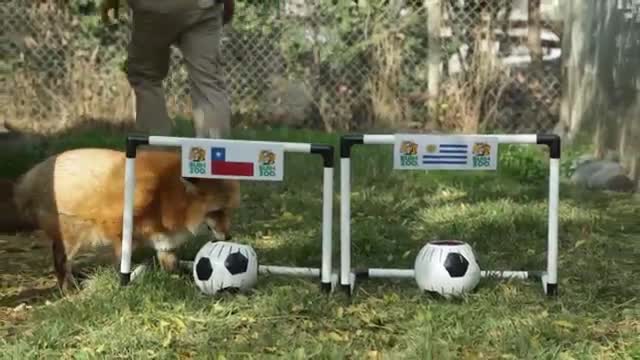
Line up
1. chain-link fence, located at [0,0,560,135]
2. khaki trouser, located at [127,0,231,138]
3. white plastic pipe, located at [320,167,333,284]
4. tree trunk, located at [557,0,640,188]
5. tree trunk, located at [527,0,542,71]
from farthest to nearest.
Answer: tree trunk, located at [527,0,542,71] → chain-link fence, located at [0,0,560,135] → tree trunk, located at [557,0,640,188] → khaki trouser, located at [127,0,231,138] → white plastic pipe, located at [320,167,333,284]

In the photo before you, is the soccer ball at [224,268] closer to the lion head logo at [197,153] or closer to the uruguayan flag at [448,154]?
the lion head logo at [197,153]

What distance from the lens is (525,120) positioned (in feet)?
32.8

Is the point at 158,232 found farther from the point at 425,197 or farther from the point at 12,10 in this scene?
the point at 12,10

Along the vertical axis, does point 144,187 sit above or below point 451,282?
above

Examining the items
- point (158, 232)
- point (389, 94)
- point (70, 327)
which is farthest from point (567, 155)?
point (70, 327)

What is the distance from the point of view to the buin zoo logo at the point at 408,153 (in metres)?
3.94

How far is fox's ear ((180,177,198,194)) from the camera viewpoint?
412 centimetres

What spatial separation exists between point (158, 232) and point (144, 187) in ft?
0.68

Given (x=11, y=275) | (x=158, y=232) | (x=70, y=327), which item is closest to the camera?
(x=70, y=327)

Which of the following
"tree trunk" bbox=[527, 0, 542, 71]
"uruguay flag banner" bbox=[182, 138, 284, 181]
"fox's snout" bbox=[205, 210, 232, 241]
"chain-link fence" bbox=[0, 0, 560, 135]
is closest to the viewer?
"uruguay flag banner" bbox=[182, 138, 284, 181]

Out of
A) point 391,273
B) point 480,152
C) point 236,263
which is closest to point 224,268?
point 236,263

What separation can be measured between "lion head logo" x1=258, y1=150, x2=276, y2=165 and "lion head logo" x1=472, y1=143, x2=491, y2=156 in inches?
31.0

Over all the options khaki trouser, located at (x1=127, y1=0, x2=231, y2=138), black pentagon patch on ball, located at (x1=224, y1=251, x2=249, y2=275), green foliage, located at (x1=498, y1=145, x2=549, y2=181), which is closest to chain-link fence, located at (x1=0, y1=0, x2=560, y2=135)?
green foliage, located at (x1=498, y1=145, x2=549, y2=181)

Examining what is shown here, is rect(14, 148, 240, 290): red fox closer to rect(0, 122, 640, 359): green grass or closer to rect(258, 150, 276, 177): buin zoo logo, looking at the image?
rect(0, 122, 640, 359): green grass
